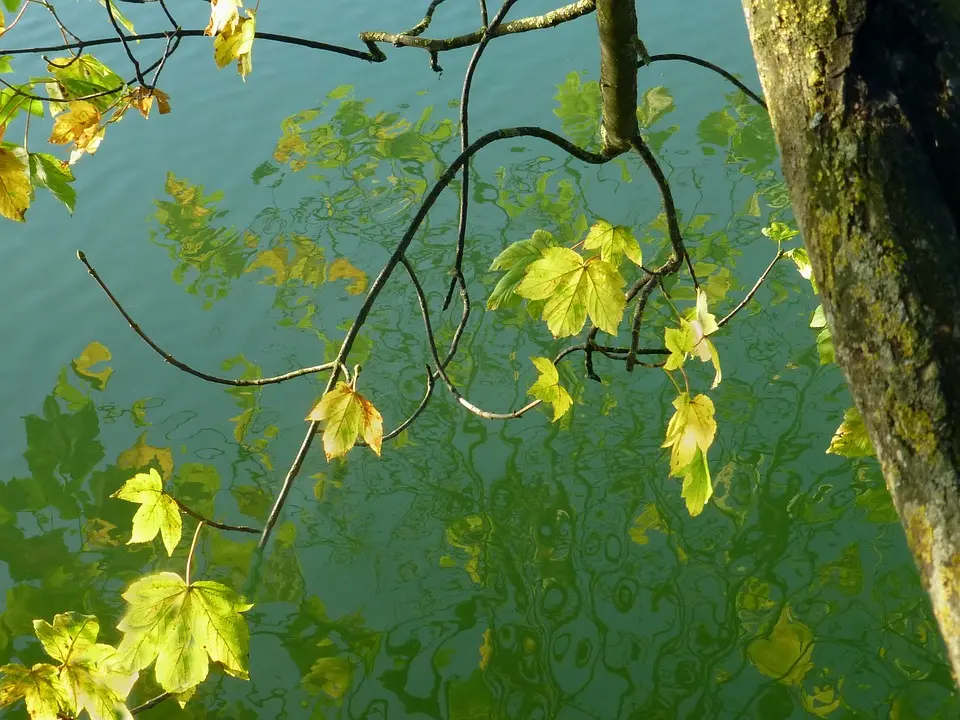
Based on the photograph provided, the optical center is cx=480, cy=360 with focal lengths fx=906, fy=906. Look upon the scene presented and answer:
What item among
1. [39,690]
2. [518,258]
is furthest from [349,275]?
[39,690]

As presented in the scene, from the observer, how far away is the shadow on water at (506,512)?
6.88ft

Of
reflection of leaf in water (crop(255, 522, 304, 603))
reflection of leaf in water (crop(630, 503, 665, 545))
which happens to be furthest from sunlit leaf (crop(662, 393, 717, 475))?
reflection of leaf in water (crop(255, 522, 304, 603))

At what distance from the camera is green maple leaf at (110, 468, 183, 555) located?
41.6 inches

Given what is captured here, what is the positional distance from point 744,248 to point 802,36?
8.49ft

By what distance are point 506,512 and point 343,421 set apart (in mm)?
1615

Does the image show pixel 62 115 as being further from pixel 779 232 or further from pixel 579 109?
pixel 579 109

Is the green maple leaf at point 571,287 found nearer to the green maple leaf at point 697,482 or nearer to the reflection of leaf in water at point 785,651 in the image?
the green maple leaf at point 697,482

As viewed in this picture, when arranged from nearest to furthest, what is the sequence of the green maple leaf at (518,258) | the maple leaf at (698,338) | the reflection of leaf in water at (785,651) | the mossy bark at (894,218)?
the mossy bark at (894,218), the maple leaf at (698,338), the green maple leaf at (518,258), the reflection of leaf in water at (785,651)

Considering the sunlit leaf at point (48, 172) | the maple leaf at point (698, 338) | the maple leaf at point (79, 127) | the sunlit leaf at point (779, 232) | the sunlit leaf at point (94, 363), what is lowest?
the sunlit leaf at point (94, 363)

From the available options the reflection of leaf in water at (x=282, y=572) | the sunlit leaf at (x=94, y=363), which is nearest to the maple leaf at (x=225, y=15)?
the reflection of leaf in water at (x=282, y=572)

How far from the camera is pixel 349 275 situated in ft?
10.8

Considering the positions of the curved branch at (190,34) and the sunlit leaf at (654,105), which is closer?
the curved branch at (190,34)

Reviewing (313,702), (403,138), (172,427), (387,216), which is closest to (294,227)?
(387,216)

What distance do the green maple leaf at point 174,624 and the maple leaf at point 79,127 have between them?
802 mm
